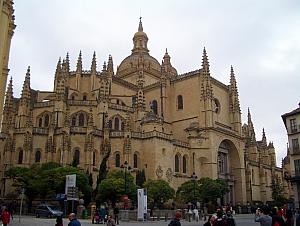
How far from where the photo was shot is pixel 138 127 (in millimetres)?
49281

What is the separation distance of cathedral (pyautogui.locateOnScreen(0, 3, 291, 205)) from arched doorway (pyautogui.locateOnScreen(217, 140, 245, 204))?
0.16 m

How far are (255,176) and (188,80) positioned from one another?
887 inches

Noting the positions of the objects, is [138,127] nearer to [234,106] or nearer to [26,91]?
[26,91]

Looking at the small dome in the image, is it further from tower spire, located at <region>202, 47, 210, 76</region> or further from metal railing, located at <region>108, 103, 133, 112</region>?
metal railing, located at <region>108, 103, 133, 112</region>

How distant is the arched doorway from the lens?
5656cm

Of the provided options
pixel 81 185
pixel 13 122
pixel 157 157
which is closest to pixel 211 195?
pixel 157 157

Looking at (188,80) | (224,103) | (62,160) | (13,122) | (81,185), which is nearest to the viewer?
(81,185)

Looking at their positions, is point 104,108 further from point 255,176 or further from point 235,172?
point 255,176

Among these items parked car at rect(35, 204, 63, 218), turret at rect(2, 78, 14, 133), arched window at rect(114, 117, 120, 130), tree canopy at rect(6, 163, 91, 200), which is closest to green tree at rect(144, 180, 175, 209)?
tree canopy at rect(6, 163, 91, 200)

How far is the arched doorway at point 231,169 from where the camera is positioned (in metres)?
56.6

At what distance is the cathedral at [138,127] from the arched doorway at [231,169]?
0.51 ft

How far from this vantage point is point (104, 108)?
46969mm

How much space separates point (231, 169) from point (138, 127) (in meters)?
19.3

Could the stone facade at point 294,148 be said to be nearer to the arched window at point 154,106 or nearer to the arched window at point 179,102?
the arched window at point 179,102
